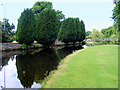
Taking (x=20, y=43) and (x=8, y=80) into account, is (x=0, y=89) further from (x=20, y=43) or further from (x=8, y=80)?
(x=20, y=43)

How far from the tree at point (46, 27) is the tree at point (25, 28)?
10.3 feet

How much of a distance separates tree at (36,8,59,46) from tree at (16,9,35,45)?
315cm

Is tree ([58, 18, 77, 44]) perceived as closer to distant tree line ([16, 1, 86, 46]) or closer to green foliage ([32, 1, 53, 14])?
distant tree line ([16, 1, 86, 46])

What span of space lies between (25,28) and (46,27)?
18.2ft

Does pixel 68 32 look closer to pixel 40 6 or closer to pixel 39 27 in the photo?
pixel 39 27

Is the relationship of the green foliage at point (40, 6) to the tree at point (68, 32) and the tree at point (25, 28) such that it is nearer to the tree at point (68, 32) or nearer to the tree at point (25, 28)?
the tree at point (68, 32)

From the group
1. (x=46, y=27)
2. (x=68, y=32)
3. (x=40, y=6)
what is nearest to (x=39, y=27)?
(x=46, y=27)

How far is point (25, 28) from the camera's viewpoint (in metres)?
25.0

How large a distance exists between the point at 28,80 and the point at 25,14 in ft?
70.0

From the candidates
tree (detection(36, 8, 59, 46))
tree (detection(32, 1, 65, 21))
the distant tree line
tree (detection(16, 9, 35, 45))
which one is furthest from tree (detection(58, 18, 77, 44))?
tree (detection(16, 9, 35, 45))

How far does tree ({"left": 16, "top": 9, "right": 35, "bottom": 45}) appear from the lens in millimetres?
24781

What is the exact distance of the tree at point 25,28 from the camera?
24.8 meters

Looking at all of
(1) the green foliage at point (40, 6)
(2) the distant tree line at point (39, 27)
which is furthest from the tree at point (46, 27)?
(1) the green foliage at point (40, 6)

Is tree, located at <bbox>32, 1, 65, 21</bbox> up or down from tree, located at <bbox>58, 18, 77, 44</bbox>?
Result: up
